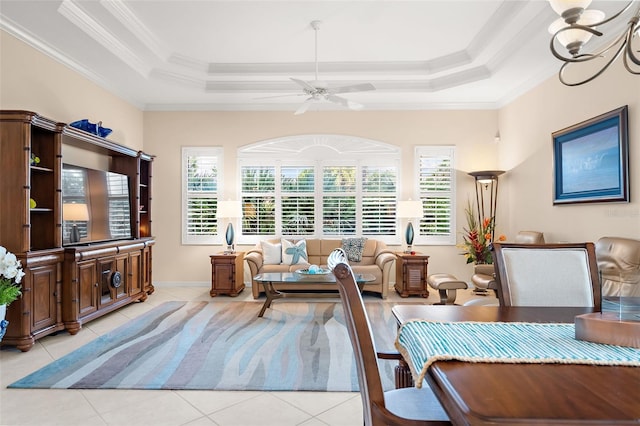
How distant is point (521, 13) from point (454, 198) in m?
3.10

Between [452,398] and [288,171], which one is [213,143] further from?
[452,398]

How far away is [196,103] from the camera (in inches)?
244

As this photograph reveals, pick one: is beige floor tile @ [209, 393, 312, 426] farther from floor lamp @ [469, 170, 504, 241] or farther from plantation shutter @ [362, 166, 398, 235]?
floor lamp @ [469, 170, 504, 241]

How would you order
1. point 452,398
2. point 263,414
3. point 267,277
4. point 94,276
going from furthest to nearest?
point 267,277
point 94,276
point 263,414
point 452,398

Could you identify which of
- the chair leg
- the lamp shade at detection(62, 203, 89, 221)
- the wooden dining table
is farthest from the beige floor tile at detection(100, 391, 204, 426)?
the lamp shade at detection(62, 203, 89, 221)

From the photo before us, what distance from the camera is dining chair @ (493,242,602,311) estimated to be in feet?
6.26

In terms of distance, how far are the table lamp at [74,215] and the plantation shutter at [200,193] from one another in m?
2.16

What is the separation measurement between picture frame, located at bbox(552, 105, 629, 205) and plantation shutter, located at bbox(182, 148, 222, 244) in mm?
5044

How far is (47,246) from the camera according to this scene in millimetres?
3674

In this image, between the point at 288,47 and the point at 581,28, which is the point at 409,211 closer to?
the point at 288,47

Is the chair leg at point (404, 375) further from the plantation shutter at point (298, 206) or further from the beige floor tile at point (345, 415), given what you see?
the plantation shutter at point (298, 206)

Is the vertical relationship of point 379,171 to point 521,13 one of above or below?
below

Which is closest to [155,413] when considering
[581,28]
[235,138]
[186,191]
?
[581,28]

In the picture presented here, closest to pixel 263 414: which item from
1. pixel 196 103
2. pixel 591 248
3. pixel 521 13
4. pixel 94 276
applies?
pixel 591 248
